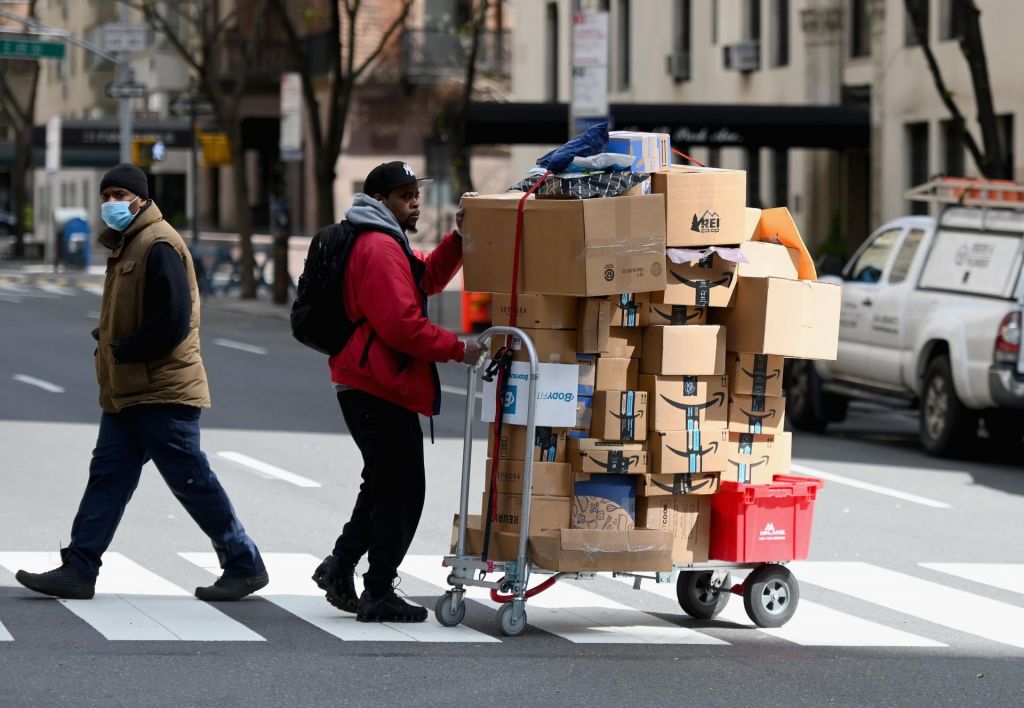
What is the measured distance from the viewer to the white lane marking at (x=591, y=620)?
8.68 metres

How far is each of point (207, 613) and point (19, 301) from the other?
3073 cm

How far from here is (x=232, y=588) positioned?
9.23 m

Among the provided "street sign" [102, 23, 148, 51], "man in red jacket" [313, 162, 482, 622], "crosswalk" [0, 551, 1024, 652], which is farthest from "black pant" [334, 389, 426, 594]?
"street sign" [102, 23, 148, 51]

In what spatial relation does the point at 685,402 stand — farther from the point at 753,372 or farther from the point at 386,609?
the point at 386,609

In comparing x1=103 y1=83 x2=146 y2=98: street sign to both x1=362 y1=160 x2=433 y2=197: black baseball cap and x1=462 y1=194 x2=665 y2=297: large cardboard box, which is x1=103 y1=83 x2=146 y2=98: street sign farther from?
x1=462 y1=194 x2=665 y2=297: large cardboard box

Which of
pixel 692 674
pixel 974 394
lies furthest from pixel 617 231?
pixel 974 394

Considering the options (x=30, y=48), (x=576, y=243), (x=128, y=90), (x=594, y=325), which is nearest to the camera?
(x=576, y=243)

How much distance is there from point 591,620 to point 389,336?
5.44ft

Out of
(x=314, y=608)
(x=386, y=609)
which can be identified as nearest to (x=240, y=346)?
(x=314, y=608)

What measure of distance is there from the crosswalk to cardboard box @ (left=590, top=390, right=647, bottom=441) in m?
0.74

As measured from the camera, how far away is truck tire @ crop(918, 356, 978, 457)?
1673cm

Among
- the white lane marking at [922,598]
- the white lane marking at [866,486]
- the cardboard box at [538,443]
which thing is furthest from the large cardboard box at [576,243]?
the white lane marking at [866,486]

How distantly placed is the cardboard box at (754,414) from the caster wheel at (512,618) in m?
1.19

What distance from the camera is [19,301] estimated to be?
38625mm
